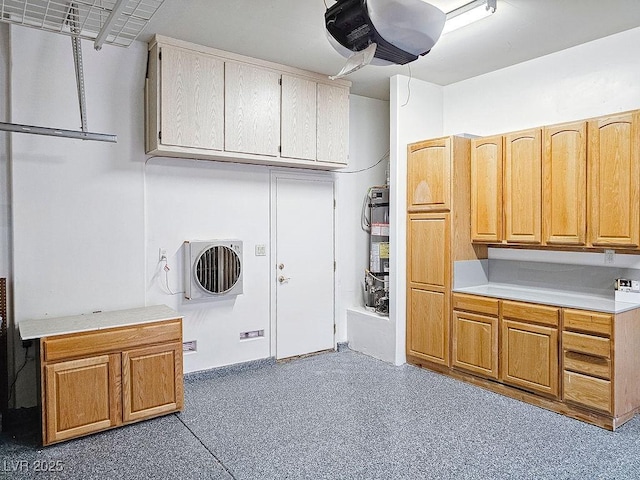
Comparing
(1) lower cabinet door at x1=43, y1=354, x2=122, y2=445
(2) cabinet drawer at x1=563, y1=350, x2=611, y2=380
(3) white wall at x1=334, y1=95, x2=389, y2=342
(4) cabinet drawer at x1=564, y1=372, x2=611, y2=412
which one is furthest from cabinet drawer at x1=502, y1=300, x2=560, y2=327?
(1) lower cabinet door at x1=43, y1=354, x2=122, y2=445

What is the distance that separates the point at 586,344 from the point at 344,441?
1878mm

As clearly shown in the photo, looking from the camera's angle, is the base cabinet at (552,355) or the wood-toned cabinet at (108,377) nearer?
the wood-toned cabinet at (108,377)

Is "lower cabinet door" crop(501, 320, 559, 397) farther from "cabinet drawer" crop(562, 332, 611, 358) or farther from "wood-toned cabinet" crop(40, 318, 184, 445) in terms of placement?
"wood-toned cabinet" crop(40, 318, 184, 445)

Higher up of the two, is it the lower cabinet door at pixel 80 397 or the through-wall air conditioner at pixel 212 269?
the through-wall air conditioner at pixel 212 269

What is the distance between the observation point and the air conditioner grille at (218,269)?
13.0ft

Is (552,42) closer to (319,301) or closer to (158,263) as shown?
(319,301)

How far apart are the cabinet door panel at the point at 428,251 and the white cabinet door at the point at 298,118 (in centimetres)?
126

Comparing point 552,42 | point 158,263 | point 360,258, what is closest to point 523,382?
point 360,258

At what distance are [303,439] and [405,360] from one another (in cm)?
190

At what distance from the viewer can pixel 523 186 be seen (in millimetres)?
3865

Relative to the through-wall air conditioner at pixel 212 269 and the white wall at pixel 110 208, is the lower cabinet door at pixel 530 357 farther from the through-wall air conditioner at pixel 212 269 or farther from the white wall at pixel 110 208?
the through-wall air conditioner at pixel 212 269

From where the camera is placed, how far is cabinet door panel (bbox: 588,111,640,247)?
3215 mm

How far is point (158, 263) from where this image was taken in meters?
3.87

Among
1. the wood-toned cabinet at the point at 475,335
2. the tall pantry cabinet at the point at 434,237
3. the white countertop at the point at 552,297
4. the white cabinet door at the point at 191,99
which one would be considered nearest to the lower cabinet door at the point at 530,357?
the wood-toned cabinet at the point at 475,335
